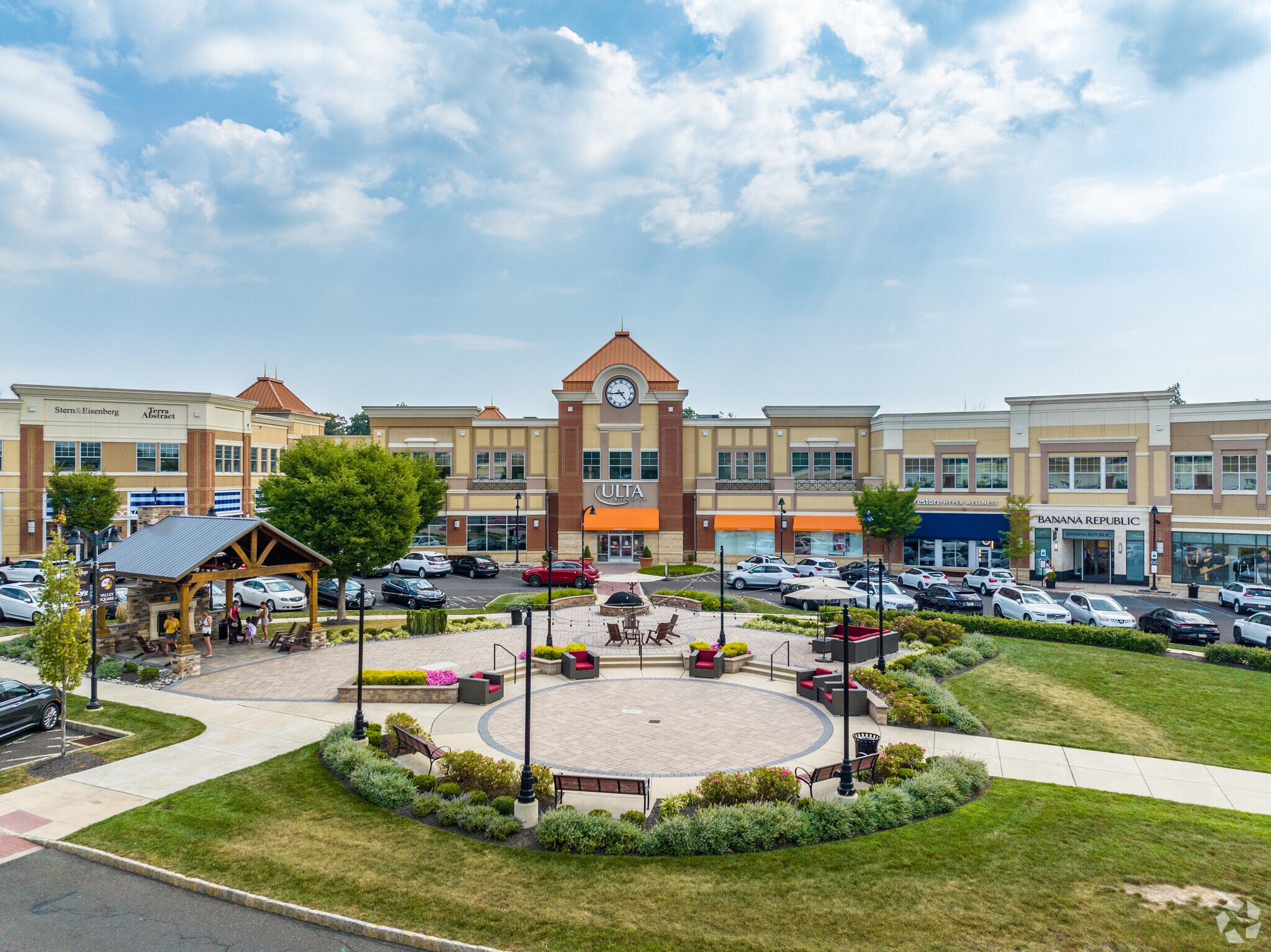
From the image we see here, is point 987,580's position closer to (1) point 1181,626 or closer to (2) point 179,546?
(1) point 1181,626

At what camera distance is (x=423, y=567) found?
44625mm

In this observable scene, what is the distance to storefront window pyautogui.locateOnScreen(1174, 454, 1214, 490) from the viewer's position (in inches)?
1662

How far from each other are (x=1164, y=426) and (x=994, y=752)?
37.8m

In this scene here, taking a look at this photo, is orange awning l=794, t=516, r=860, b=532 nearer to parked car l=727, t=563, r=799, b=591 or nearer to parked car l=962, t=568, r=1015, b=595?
parked car l=727, t=563, r=799, b=591

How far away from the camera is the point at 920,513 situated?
159ft

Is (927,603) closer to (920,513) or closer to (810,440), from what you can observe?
Result: (920,513)

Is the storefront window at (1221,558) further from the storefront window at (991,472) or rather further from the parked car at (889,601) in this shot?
the parked car at (889,601)

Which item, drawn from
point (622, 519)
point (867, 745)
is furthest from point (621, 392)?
point (867, 745)

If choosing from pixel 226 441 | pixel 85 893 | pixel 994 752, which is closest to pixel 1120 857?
pixel 994 752

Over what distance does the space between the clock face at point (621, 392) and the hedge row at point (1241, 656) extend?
35.0 meters

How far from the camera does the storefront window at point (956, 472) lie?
48.0 m

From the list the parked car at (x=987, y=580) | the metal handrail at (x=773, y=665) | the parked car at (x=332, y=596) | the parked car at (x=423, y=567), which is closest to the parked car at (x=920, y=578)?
the parked car at (x=987, y=580)

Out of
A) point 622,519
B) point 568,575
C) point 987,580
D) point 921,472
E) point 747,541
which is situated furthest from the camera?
point 747,541

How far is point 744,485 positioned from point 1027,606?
23663 millimetres
